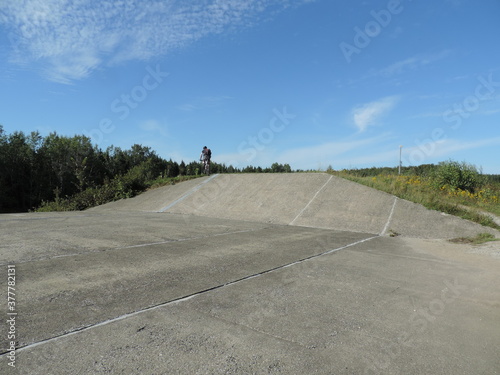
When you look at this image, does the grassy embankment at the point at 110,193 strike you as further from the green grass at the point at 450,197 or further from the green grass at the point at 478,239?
the green grass at the point at 478,239

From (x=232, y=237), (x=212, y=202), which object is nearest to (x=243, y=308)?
(x=232, y=237)

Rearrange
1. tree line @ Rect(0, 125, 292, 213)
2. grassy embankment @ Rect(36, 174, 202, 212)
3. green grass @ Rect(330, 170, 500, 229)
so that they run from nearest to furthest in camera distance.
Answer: green grass @ Rect(330, 170, 500, 229), grassy embankment @ Rect(36, 174, 202, 212), tree line @ Rect(0, 125, 292, 213)

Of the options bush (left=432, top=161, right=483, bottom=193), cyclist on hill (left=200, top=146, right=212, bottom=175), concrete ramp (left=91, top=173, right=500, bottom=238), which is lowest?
concrete ramp (left=91, top=173, right=500, bottom=238)

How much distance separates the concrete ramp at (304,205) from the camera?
10.1 metres

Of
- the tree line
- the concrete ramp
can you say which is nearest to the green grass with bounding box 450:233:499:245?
the concrete ramp

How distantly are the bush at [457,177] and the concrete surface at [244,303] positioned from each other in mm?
7804

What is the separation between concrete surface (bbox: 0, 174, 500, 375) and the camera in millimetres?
2592

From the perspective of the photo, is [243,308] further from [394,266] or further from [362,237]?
[362,237]

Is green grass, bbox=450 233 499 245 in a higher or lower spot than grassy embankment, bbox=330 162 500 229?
lower

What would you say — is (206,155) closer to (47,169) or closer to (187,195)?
(187,195)

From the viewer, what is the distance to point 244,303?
12.4ft

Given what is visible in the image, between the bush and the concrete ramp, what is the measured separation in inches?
194

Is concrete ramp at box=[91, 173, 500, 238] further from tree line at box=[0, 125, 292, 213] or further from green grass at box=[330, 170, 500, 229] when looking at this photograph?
tree line at box=[0, 125, 292, 213]

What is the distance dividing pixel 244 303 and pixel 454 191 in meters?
13.6
